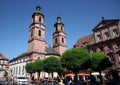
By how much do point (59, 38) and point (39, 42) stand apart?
1027 cm

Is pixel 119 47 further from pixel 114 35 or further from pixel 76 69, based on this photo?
pixel 76 69

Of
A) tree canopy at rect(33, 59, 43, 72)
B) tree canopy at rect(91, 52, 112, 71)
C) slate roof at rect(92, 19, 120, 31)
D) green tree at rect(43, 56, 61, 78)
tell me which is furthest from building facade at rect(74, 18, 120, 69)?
tree canopy at rect(33, 59, 43, 72)

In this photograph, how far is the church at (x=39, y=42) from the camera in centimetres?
5566

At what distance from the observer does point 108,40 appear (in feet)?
133

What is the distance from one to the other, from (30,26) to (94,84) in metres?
43.5

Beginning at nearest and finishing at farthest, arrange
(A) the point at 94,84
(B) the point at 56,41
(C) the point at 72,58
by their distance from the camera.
Answer: (A) the point at 94,84
(C) the point at 72,58
(B) the point at 56,41

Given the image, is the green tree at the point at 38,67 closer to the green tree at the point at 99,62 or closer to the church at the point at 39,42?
the church at the point at 39,42

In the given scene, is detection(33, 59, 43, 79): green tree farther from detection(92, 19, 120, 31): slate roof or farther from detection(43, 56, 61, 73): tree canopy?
detection(92, 19, 120, 31): slate roof

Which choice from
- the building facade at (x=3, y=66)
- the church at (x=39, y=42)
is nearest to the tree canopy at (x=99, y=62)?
the church at (x=39, y=42)

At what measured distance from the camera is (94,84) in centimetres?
2162

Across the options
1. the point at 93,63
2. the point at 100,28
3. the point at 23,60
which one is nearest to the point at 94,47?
the point at 100,28

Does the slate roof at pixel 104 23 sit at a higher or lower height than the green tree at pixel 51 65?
higher

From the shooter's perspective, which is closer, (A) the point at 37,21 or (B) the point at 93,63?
(B) the point at 93,63

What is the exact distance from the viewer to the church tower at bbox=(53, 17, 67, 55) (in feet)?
209
